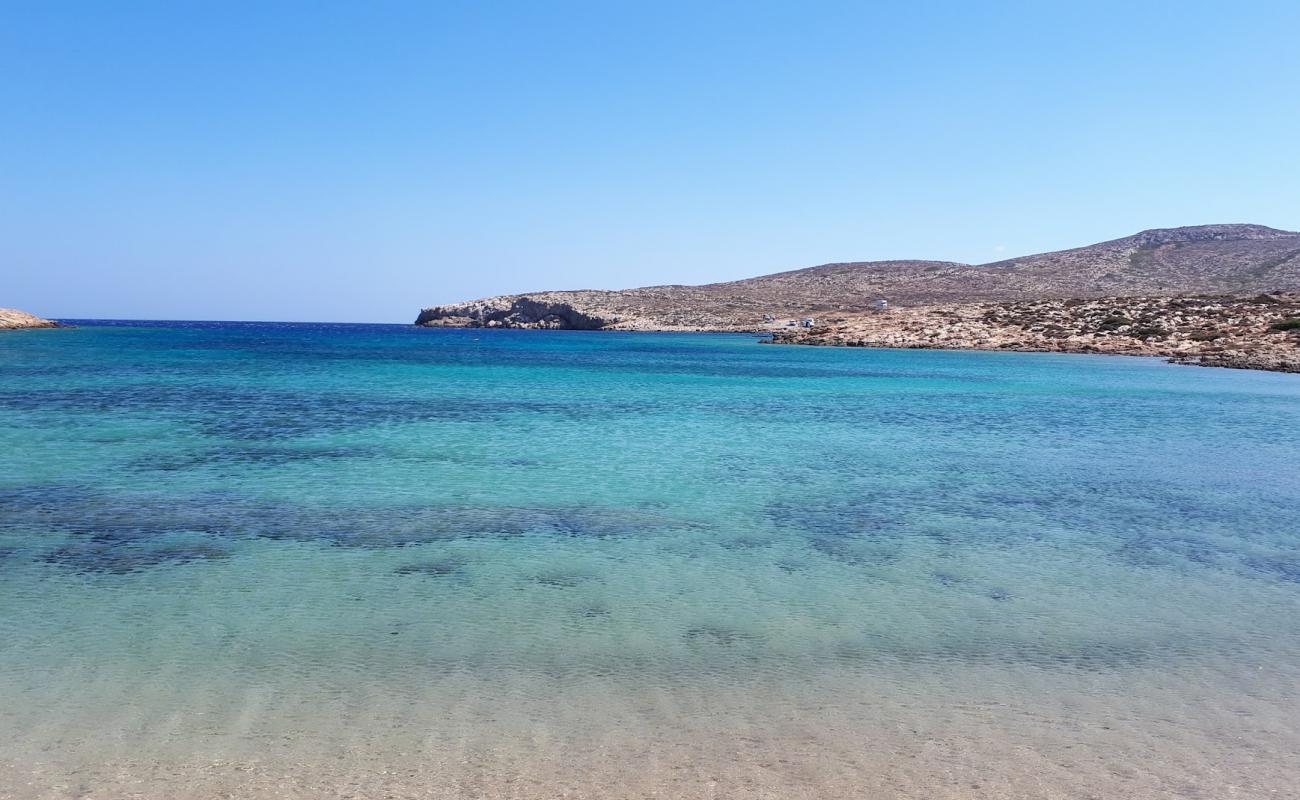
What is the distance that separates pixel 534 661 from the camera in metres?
6.10

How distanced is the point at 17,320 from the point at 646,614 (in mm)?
106091

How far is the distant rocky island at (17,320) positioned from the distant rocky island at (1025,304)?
59.4m

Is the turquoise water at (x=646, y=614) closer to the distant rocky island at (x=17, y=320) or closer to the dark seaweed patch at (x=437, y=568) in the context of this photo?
the dark seaweed patch at (x=437, y=568)

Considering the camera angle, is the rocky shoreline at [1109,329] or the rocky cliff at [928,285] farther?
the rocky cliff at [928,285]

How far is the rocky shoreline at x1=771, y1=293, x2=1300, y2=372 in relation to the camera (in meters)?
47.6

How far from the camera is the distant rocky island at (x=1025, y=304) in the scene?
54969 millimetres

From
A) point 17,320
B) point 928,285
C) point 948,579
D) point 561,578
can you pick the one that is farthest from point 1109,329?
point 17,320

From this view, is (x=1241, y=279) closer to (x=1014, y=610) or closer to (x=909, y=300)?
(x=909, y=300)

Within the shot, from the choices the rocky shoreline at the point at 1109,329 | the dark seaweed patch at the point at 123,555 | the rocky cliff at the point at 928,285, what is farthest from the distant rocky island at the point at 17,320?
the dark seaweed patch at the point at 123,555

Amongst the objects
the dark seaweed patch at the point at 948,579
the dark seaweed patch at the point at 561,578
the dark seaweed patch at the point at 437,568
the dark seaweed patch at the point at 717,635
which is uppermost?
the dark seaweed patch at the point at 437,568

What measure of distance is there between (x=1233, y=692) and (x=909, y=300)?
340 feet

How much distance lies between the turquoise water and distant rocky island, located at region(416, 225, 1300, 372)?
36471 mm

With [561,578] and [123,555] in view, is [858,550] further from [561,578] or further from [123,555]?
[123,555]

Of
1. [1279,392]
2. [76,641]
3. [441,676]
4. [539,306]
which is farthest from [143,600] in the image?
[539,306]
